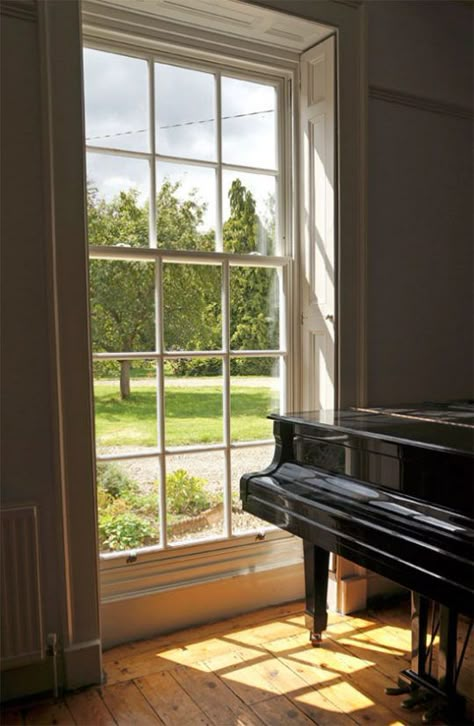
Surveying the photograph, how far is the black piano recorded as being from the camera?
149cm

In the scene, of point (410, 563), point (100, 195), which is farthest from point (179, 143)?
point (410, 563)

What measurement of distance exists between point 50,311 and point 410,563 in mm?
1414

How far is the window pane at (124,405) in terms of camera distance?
2.42 metres

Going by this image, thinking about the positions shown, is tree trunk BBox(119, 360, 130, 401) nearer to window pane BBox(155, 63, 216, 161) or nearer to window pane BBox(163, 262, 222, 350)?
window pane BBox(163, 262, 222, 350)

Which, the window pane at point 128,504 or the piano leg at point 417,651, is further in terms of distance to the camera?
the window pane at point 128,504

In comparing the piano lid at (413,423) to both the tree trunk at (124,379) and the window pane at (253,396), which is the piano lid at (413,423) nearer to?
the window pane at (253,396)

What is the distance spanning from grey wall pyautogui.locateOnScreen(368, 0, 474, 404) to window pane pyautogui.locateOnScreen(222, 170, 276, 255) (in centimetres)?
48

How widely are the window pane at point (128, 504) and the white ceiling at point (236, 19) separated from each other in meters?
1.87

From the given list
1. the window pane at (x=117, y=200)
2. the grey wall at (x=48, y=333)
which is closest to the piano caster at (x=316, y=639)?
the grey wall at (x=48, y=333)

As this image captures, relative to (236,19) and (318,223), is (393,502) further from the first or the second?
(236,19)

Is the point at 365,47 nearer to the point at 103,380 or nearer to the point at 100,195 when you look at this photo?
the point at 100,195

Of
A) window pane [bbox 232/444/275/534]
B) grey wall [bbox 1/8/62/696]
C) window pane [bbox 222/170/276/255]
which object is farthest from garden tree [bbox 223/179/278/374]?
grey wall [bbox 1/8/62/696]

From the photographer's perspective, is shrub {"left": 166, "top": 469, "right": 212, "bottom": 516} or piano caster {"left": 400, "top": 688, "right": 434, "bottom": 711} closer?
piano caster {"left": 400, "top": 688, "right": 434, "bottom": 711}

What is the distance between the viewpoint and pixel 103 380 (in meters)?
2.43
